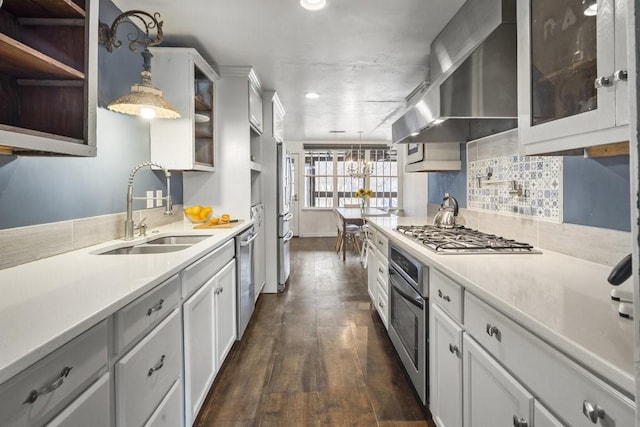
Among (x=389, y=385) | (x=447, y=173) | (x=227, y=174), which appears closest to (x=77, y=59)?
(x=227, y=174)

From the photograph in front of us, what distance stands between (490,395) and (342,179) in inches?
310

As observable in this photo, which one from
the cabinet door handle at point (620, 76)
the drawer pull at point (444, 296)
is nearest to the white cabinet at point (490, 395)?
the drawer pull at point (444, 296)

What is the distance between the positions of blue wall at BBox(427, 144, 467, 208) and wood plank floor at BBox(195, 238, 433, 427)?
4.18 ft

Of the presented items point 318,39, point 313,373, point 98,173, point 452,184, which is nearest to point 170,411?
point 313,373

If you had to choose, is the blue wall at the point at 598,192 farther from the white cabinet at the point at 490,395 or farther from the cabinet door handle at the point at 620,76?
the white cabinet at the point at 490,395

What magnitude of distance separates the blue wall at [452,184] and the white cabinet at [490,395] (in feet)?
5.81

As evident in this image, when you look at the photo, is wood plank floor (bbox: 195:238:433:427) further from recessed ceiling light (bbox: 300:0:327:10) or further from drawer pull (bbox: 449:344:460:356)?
recessed ceiling light (bbox: 300:0:327:10)

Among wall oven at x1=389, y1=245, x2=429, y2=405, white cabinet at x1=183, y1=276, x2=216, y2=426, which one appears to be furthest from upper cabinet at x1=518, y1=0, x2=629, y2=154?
white cabinet at x1=183, y1=276, x2=216, y2=426

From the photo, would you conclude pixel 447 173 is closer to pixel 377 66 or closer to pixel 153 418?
pixel 377 66

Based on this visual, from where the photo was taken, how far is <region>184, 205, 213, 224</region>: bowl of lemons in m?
2.93

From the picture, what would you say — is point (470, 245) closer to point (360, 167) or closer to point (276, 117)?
point (276, 117)

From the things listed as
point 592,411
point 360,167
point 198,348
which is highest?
point 360,167

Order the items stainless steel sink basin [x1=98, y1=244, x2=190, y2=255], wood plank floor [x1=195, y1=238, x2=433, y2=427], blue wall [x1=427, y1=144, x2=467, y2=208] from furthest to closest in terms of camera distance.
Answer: blue wall [x1=427, y1=144, x2=467, y2=208] → stainless steel sink basin [x1=98, y1=244, x2=190, y2=255] → wood plank floor [x1=195, y1=238, x2=433, y2=427]

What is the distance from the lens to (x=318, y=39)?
8.61 ft
